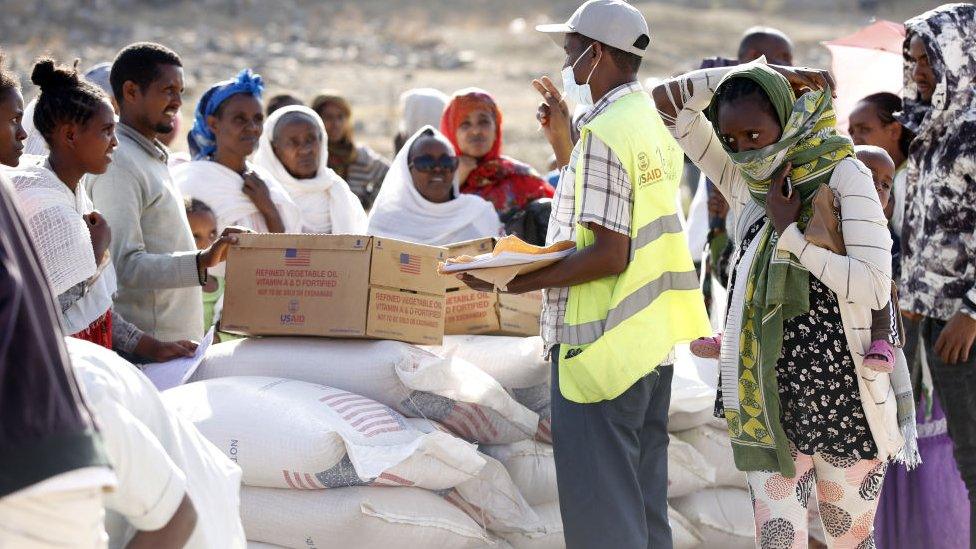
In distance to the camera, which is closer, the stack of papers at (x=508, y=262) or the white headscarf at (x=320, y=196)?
the stack of papers at (x=508, y=262)

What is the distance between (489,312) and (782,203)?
1604mm

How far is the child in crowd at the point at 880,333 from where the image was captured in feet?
10.6

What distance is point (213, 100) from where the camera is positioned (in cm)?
523

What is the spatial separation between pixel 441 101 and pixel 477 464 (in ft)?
11.7

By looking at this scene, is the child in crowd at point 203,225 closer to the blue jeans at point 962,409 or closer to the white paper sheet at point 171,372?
the white paper sheet at point 171,372

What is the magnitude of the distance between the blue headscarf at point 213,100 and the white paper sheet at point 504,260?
215 centimetres

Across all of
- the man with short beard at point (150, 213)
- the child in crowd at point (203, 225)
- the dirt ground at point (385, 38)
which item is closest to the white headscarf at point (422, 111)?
the child in crowd at point (203, 225)

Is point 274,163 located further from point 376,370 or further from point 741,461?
point 741,461

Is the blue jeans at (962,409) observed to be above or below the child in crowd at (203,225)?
below

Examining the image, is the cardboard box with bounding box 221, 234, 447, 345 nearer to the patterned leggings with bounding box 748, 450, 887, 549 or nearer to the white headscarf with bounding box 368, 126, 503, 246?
the white headscarf with bounding box 368, 126, 503, 246

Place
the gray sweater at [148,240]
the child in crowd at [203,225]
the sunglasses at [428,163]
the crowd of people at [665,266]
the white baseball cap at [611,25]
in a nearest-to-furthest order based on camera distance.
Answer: the crowd of people at [665,266], the white baseball cap at [611,25], the gray sweater at [148,240], the child in crowd at [203,225], the sunglasses at [428,163]

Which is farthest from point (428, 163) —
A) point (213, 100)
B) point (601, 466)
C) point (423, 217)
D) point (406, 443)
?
point (601, 466)

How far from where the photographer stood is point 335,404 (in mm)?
3816

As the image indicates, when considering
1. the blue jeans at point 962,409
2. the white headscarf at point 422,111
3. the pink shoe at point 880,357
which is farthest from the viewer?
the white headscarf at point 422,111
